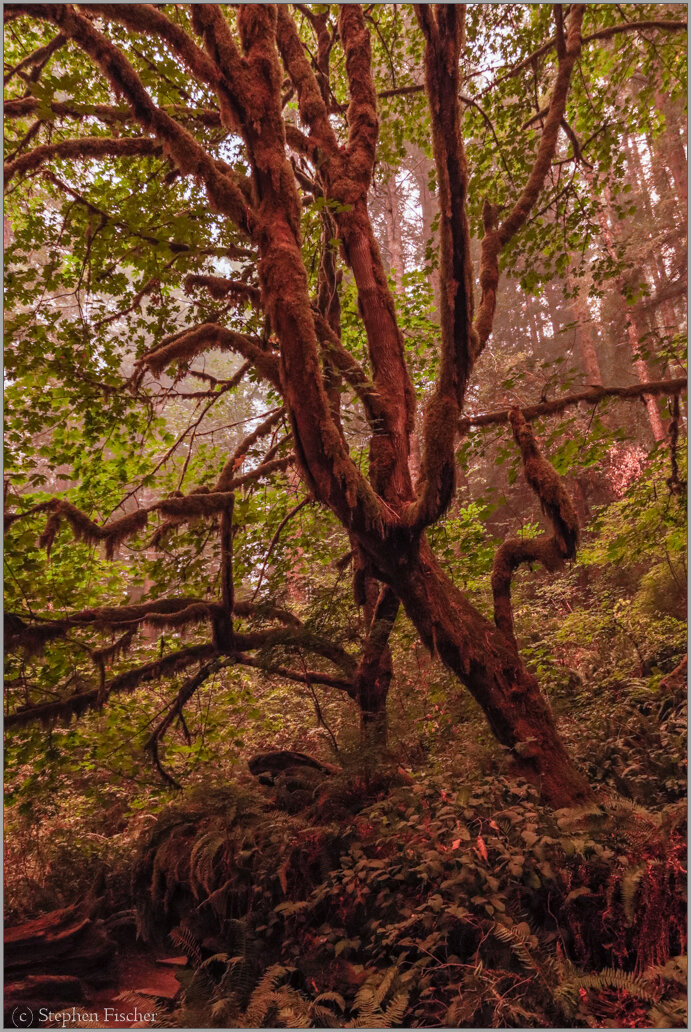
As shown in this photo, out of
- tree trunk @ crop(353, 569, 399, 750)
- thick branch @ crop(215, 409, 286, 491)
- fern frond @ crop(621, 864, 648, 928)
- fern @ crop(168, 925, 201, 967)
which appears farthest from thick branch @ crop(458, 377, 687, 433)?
fern @ crop(168, 925, 201, 967)

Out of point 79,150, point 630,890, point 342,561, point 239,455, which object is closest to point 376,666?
point 342,561

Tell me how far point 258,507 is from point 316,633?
236cm

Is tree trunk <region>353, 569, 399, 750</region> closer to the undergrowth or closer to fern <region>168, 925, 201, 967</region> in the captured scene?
the undergrowth

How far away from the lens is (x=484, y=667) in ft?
16.9

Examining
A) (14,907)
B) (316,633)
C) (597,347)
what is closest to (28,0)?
(316,633)

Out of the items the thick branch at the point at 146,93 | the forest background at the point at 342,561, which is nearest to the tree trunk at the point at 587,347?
the forest background at the point at 342,561

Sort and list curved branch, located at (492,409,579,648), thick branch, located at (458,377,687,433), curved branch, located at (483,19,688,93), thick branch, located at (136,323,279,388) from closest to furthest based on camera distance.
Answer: curved branch, located at (492,409,579,648), thick branch, located at (136,323,279,388), thick branch, located at (458,377,687,433), curved branch, located at (483,19,688,93)

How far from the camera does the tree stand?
4578mm

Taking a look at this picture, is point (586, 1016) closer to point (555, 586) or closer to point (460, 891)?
point (460, 891)

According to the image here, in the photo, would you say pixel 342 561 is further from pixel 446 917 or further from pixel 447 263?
pixel 446 917

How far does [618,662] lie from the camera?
848 cm

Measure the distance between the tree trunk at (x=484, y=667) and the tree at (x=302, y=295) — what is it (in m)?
0.02

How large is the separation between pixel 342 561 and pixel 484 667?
3.02 m

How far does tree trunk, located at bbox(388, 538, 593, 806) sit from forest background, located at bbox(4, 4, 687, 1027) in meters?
0.03
